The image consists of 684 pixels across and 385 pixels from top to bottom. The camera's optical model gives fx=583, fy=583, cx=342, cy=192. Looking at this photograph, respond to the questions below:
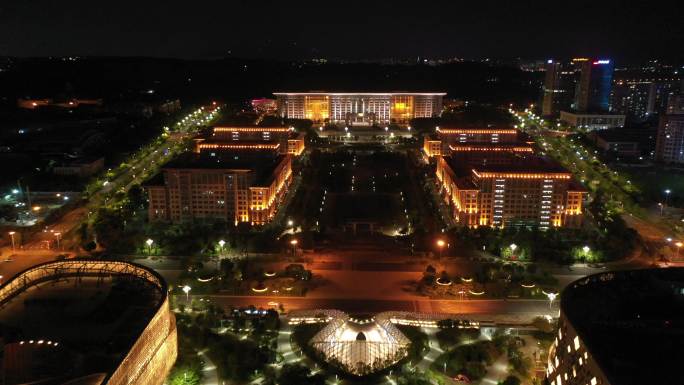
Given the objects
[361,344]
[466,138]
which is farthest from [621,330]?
[466,138]

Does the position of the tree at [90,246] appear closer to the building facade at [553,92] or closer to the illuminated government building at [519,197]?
the illuminated government building at [519,197]

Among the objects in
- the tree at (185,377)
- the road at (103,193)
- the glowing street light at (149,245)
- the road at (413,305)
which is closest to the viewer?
the tree at (185,377)

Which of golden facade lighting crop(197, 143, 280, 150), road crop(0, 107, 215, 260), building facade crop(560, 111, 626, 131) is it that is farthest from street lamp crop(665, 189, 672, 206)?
road crop(0, 107, 215, 260)

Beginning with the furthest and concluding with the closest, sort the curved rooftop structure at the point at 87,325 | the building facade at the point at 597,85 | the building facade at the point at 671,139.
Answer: the building facade at the point at 597,85 < the building facade at the point at 671,139 < the curved rooftop structure at the point at 87,325

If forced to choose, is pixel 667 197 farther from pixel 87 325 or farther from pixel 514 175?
pixel 87 325

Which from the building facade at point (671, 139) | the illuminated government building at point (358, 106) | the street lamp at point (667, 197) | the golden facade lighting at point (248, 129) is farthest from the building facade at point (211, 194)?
the illuminated government building at point (358, 106)

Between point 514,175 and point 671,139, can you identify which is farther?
point 671,139

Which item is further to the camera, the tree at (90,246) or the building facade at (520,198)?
the building facade at (520,198)

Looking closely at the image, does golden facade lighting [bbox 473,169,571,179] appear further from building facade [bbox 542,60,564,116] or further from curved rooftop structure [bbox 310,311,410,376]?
building facade [bbox 542,60,564,116]
